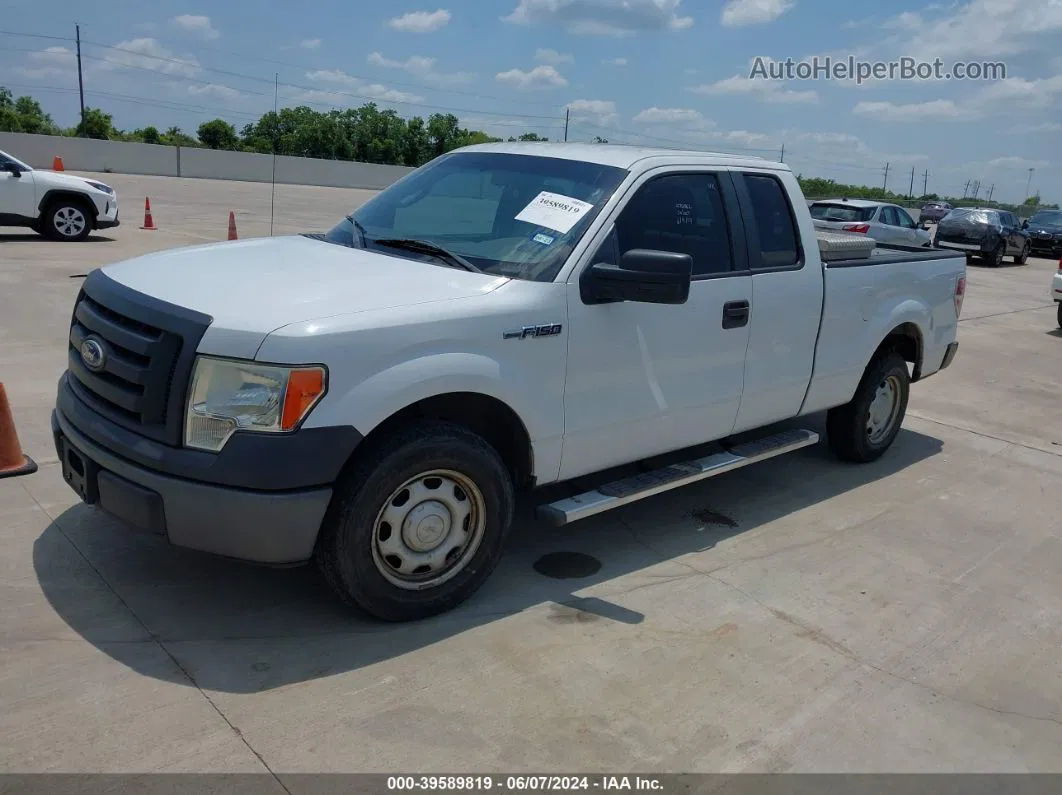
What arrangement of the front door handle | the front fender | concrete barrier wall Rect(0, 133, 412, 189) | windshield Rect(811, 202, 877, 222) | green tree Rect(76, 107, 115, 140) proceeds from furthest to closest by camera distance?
green tree Rect(76, 107, 115, 140) → concrete barrier wall Rect(0, 133, 412, 189) → windshield Rect(811, 202, 877, 222) → the front door handle → the front fender

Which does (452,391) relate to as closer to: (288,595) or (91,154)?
(288,595)

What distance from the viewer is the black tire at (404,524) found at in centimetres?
355

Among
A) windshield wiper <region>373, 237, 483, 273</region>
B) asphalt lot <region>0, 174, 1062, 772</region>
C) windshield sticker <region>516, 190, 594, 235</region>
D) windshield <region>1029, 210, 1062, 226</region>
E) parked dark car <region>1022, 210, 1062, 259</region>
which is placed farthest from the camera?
windshield <region>1029, 210, 1062, 226</region>

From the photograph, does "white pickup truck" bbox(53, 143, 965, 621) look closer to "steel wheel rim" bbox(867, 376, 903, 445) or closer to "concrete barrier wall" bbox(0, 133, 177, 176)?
"steel wheel rim" bbox(867, 376, 903, 445)

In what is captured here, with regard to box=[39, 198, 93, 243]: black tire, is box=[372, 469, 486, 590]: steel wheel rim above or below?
below

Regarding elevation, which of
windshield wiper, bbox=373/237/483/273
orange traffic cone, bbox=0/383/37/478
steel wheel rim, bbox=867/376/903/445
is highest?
windshield wiper, bbox=373/237/483/273

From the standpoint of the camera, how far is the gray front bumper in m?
3.35

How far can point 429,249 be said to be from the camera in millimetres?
4312

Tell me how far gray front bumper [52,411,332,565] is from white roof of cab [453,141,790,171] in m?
2.25

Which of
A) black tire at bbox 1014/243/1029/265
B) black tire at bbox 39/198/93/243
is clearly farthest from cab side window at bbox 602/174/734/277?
black tire at bbox 1014/243/1029/265

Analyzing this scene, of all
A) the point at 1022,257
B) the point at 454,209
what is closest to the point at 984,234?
the point at 1022,257

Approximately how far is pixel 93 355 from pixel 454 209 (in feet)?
6.01

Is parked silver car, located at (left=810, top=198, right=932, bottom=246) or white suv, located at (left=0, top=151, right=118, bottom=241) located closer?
white suv, located at (left=0, top=151, right=118, bottom=241)
